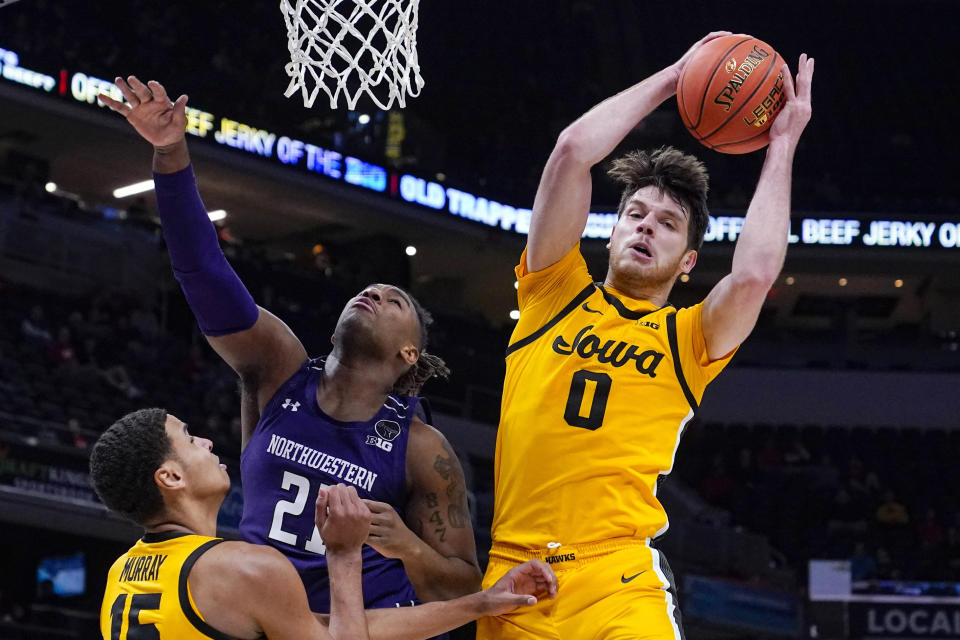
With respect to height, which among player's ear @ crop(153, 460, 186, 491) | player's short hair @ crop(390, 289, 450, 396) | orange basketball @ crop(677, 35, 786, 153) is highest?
orange basketball @ crop(677, 35, 786, 153)

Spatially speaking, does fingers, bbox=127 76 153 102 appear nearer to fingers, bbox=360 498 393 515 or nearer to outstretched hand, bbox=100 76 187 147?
outstretched hand, bbox=100 76 187 147

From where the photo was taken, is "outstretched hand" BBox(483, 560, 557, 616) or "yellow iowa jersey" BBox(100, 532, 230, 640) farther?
"outstretched hand" BBox(483, 560, 557, 616)

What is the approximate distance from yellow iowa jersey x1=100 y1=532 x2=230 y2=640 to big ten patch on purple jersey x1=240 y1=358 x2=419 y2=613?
444 mm

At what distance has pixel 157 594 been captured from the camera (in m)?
3.53

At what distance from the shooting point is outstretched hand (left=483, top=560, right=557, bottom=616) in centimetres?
377

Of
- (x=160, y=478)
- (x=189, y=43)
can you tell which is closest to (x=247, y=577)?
(x=160, y=478)

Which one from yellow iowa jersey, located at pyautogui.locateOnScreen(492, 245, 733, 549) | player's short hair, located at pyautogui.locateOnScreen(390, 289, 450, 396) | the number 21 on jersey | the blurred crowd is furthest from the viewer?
the blurred crowd

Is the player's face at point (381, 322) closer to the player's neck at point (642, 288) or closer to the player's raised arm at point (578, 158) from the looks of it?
the player's raised arm at point (578, 158)

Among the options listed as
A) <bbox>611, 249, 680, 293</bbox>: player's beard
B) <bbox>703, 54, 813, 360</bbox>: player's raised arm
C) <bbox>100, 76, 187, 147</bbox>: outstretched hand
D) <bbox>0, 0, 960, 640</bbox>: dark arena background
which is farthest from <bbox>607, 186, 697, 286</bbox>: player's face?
<bbox>0, 0, 960, 640</bbox>: dark arena background

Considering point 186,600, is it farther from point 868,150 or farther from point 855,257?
point 868,150

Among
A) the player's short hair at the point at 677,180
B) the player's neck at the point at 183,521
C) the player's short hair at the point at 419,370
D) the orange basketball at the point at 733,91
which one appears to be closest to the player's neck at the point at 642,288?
the player's short hair at the point at 677,180

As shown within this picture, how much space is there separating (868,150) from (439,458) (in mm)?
22646

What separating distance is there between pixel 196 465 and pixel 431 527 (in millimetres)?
818

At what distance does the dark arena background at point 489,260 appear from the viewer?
15.2m
